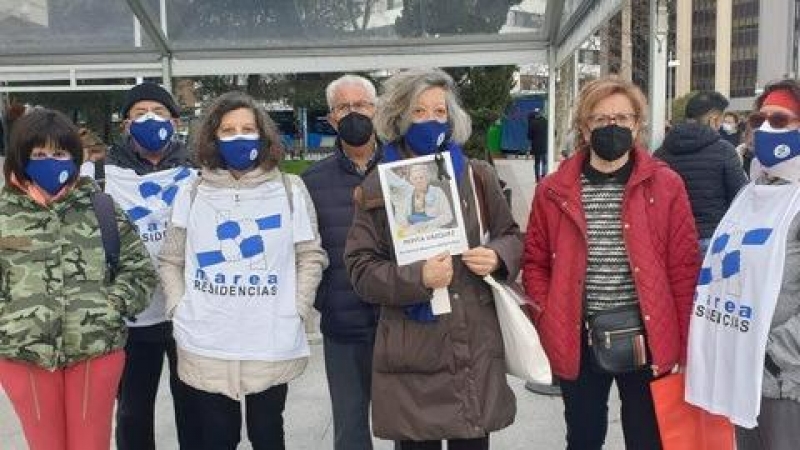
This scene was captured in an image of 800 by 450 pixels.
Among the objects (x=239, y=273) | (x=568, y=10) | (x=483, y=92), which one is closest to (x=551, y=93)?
(x=568, y=10)

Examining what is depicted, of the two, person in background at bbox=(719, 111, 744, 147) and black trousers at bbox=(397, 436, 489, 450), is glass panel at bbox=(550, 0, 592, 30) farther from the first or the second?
black trousers at bbox=(397, 436, 489, 450)

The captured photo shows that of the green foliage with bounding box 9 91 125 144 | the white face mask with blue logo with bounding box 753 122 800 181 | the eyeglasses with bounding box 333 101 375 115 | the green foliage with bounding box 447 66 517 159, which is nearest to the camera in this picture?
the white face mask with blue logo with bounding box 753 122 800 181

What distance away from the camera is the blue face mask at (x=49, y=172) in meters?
3.11

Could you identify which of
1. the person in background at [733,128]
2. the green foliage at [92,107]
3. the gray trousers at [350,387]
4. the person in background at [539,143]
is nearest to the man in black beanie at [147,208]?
the gray trousers at [350,387]

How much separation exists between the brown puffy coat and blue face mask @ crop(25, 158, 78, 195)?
112 cm

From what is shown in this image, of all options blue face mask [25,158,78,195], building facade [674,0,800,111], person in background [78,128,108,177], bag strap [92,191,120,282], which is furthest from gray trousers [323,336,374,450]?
building facade [674,0,800,111]

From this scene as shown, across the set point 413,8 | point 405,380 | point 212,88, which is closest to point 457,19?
point 413,8

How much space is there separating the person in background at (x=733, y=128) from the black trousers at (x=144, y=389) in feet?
24.1

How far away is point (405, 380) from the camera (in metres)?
2.95

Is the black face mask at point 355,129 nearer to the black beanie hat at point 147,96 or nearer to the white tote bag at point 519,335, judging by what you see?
the white tote bag at point 519,335

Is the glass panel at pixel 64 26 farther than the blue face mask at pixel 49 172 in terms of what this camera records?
Yes

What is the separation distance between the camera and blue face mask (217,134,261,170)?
3236 mm

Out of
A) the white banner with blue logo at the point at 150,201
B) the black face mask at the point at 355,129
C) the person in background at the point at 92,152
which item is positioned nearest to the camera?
the black face mask at the point at 355,129

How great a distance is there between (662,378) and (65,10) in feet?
20.1
